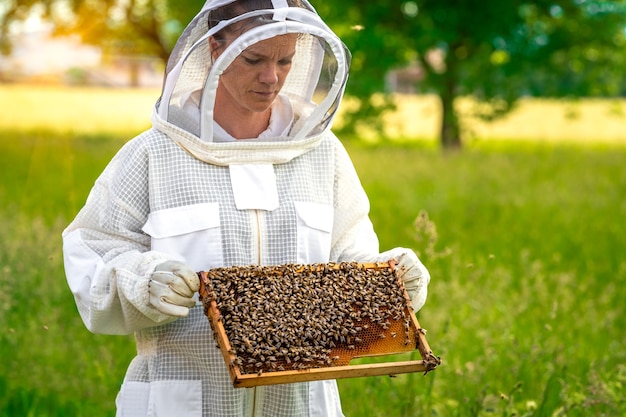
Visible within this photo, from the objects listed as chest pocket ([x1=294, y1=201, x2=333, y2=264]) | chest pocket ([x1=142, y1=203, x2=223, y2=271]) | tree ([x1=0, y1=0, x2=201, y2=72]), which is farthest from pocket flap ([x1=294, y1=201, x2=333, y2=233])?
tree ([x1=0, y1=0, x2=201, y2=72])

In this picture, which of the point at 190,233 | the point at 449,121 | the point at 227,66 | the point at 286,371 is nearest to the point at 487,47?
the point at 449,121

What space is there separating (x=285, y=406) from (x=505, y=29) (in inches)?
610

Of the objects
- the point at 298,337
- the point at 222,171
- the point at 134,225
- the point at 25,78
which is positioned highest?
the point at 222,171

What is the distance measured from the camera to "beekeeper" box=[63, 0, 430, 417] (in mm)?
2836

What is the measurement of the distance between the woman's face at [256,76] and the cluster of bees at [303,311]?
23.8 inches

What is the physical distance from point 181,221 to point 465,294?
10.1ft

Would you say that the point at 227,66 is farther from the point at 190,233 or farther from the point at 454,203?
the point at 454,203

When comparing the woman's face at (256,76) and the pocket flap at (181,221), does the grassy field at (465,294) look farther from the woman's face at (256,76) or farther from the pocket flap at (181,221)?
the woman's face at (256,76)

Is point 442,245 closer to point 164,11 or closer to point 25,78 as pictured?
point 164,11

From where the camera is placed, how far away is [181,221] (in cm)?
284

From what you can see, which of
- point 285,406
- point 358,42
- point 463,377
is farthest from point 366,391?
point 358,42

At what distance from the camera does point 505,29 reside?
17234 millimetres

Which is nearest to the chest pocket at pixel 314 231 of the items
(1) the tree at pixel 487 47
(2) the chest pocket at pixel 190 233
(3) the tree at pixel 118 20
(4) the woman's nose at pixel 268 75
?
(2) the chest pocket at pixel 190 233

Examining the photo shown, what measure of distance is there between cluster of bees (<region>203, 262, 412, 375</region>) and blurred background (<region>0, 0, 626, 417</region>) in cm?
118
